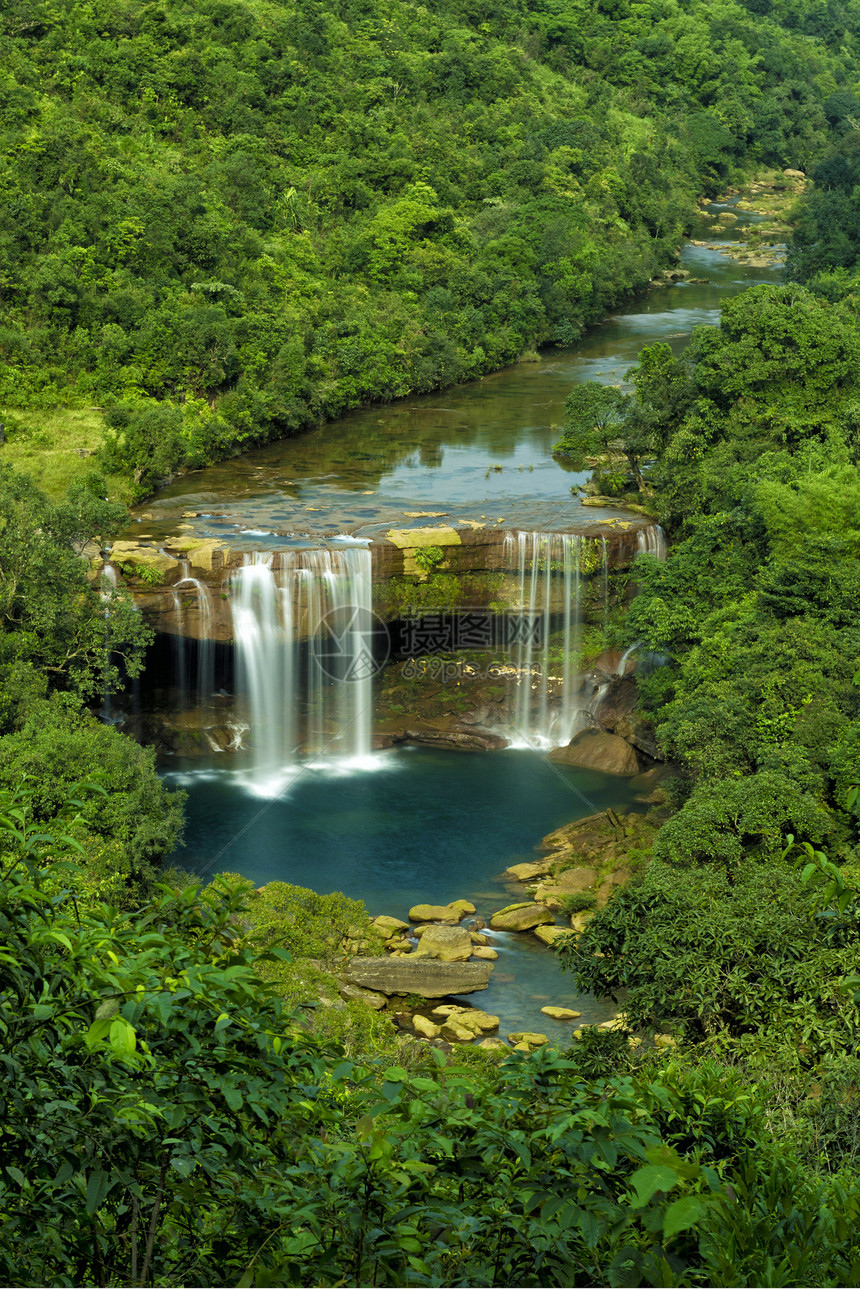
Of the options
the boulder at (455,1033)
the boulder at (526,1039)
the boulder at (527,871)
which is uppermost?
the boulder at (527,871)

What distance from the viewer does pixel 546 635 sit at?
91.3ft

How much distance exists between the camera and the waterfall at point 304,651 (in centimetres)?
2545

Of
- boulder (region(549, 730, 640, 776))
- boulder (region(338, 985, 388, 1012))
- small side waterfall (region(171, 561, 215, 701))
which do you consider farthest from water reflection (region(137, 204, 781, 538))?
boulder (region(338, 985, 388, 1012))

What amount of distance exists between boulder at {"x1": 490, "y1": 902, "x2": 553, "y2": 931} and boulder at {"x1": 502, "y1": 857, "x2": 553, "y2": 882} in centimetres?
123

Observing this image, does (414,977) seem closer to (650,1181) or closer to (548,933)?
(548,933)

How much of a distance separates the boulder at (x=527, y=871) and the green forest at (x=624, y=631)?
7.61 feet

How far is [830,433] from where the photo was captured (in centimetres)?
2559

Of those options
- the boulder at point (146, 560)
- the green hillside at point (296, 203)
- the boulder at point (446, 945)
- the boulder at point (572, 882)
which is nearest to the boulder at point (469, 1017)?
the boulder at point (446, 945)

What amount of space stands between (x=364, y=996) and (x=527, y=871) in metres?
4.87

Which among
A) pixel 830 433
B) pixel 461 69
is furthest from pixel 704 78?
pixel 830 433

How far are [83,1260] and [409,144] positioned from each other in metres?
51.2

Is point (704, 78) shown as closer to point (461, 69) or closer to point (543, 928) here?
point (461, 69)

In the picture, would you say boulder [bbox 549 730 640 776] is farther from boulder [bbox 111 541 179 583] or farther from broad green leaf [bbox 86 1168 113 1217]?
broad green leaf [bbox 86 1168 113 1217]

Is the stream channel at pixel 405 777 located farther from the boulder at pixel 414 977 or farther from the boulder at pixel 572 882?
the boulder at pixel 572 882
